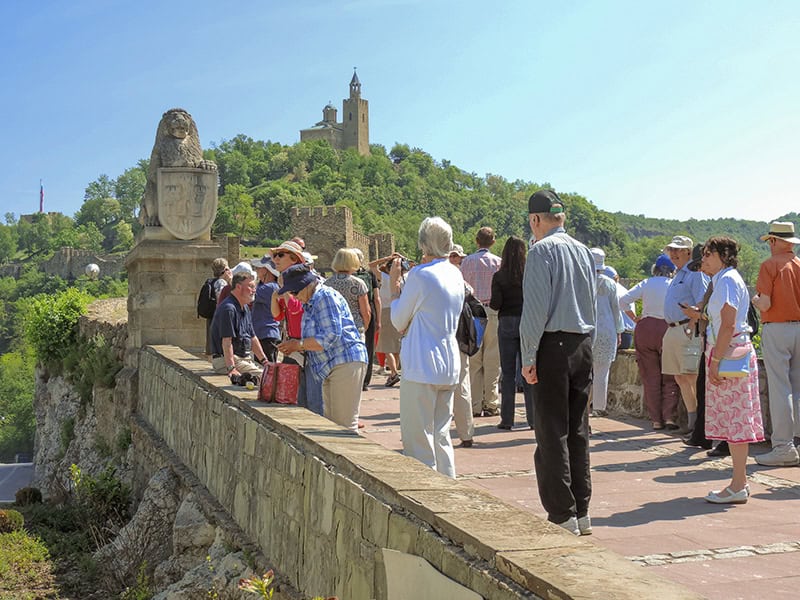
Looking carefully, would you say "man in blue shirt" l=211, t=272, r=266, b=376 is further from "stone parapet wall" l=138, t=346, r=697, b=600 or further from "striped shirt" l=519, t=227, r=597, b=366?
"striped shirt" l=519, t=227, r=597, b=366

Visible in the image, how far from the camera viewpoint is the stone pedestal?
11.6 metres

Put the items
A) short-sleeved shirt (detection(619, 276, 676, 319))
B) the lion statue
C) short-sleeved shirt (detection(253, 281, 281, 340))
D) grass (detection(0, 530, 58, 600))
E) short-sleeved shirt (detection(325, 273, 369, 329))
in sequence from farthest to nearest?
1. the lion statue
2. short-sleeved shirt (detection(253, 281, 281, 340))
3. short-sleeved shirt (detection(619, 276, 676, 319))
4. short-sleeved shirt (detection(325, 273, 369, 329))
5. grass (detection(0, 530, 58, 600))

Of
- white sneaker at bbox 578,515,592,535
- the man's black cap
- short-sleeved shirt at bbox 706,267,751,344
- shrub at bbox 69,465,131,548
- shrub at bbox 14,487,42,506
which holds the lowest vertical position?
shrub at bbox 14,487,42,506

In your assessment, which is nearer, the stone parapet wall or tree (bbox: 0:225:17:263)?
the stone parapet wall

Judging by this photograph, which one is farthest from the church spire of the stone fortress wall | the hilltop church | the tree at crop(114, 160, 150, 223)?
the stone fortress wall

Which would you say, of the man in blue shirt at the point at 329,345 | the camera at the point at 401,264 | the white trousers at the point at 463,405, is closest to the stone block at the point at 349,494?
the man in blue shirt at the point at 329,345

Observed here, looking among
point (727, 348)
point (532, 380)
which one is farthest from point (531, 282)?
point (727, 348)

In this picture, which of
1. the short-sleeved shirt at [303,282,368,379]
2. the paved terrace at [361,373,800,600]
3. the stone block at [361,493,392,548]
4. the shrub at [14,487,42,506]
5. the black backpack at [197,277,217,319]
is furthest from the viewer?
the shrub at [14,487,42,506]

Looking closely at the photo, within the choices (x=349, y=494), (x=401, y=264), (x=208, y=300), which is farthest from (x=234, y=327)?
(x=349, y=494)

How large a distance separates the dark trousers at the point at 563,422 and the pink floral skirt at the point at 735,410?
1501mm

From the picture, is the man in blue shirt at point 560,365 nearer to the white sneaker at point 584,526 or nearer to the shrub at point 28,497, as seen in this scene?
the white sneaker at point 584,526

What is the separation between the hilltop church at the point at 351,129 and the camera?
161625mm

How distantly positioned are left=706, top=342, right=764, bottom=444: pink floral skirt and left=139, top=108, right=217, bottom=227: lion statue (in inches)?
276

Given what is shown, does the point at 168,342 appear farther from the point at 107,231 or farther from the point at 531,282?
the point at 107,231
